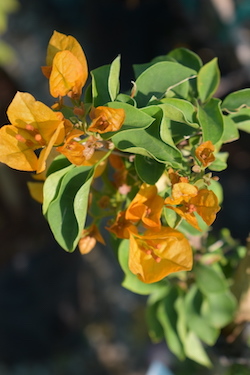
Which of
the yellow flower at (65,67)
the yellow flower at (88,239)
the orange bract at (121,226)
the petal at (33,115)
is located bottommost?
the yellow flower at (88,239)

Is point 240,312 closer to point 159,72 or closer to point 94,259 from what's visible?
point 159,72

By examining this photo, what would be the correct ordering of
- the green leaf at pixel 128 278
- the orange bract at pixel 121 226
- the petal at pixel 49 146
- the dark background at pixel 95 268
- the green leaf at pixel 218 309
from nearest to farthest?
the petal at pixel 49 146 < the orange bract at pixel 121 226 < the green leaf at pixel 128 278 < the green leaf at pixel 218 309 < the dark background at pixel 95 268

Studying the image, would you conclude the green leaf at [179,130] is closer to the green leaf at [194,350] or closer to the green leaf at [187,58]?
the green leaf at [187,58]

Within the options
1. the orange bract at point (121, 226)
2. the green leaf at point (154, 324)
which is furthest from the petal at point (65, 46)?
the green leaf at point (154, 324)

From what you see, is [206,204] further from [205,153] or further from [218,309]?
[218,309]

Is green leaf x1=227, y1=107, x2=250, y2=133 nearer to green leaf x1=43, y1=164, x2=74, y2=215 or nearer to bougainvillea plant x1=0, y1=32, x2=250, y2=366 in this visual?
bougainvillea plant x1=0, y1=32, x2=250, y2=366

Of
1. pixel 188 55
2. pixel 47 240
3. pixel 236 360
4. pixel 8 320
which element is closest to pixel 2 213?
pixel 47 240
